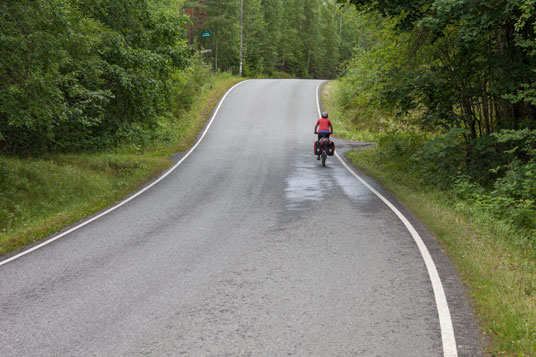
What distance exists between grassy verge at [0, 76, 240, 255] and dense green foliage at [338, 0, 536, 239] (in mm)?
8502

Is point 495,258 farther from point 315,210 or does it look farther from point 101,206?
point 101,206

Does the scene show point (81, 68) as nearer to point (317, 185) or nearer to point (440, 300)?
point (317, 185)

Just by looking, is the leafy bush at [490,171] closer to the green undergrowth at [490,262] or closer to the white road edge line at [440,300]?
the green undergrowth at [490,262]

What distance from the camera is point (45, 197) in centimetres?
1412

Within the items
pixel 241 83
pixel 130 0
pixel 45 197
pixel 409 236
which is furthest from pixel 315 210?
pixel 241 83

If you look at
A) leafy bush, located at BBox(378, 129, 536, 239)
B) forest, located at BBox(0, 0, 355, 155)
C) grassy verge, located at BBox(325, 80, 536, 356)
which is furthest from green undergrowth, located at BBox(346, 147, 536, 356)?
forest, located at BBox(0, 0, 355, 155)

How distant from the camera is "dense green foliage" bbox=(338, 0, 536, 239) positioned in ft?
36.7

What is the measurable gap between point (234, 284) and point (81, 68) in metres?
12.6

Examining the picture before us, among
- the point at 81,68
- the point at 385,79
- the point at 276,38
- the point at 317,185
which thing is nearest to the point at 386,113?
the point at 385,79

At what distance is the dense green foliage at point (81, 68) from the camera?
1181 cm

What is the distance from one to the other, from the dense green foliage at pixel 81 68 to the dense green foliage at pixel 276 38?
4249 centimetres

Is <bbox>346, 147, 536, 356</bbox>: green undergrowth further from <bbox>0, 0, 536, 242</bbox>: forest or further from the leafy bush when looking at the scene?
<bbox>0, 0, 536, 242</bbox>: forest

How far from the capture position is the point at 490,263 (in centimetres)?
711

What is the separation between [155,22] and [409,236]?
16.0 m
